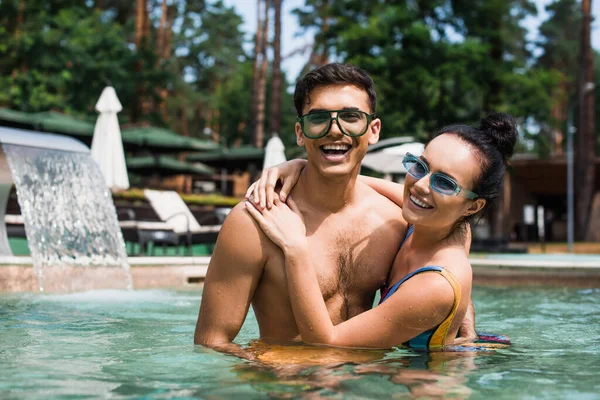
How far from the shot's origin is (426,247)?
137 inches

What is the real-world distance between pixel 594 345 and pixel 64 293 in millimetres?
5134

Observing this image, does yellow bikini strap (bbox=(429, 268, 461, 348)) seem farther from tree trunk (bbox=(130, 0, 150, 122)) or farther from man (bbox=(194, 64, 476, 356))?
tree trunk (bbox=(130, 0, 150, 122))

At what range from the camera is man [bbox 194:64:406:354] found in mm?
3262

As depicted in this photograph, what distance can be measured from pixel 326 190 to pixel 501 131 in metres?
0.86

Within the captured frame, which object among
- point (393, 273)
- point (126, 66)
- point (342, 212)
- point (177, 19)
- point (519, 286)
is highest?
point (177, 19)

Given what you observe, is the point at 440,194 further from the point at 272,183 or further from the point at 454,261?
the point at 272,183

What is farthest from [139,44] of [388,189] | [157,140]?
[388,189]

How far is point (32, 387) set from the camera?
2.98m

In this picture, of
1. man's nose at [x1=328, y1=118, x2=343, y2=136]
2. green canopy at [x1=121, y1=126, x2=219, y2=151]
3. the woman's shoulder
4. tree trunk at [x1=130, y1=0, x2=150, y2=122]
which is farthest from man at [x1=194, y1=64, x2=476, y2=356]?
tree trunk at [x1=130, y1=0, x2=150, y2=122]

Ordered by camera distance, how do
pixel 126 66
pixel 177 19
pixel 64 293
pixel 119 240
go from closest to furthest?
pixel 64 293 < pixel 119 240 < pixel 126 66 < pixel 177 19

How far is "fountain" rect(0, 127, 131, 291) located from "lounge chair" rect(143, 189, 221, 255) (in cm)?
302

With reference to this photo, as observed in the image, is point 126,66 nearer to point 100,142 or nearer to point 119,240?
point 100,142

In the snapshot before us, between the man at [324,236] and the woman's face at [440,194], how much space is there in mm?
290

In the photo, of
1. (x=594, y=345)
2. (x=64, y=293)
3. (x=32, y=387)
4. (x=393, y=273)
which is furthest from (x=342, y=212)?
(x=64, y=293)
